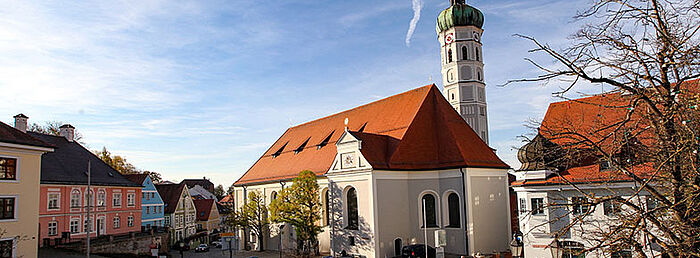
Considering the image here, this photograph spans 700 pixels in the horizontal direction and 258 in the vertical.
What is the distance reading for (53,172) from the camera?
3481cm

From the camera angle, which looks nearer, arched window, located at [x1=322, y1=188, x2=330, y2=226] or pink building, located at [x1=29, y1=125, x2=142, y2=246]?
pink building, located at [x1=29, y1=125, x2=142, y2=246]

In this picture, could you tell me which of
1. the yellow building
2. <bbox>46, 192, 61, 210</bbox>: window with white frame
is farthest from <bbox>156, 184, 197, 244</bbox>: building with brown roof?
the yellow building

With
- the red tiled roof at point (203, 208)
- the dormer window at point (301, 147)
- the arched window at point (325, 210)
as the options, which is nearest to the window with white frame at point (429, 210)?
the arched window at point (325, 210)

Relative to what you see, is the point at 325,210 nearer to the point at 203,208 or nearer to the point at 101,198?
the point at 101,198

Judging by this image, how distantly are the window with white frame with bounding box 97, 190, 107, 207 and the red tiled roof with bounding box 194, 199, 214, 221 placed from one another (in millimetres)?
30403

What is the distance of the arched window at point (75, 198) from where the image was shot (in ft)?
117

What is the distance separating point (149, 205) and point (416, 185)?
31730 millimetres

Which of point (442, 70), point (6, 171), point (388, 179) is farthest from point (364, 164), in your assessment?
point (442, 70)

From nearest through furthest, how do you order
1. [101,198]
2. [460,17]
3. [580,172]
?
[580,172]
[101,198]
[460,17]

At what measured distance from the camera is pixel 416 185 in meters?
30.0

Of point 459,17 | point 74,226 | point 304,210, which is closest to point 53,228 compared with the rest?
point 74,226

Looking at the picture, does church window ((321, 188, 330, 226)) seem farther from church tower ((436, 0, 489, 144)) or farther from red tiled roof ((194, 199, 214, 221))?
red tiled roof ((194, 199, 214, 221))

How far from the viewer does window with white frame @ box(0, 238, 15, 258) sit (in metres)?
21.6

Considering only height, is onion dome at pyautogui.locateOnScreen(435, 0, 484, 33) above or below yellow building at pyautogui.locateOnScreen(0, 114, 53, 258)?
above
